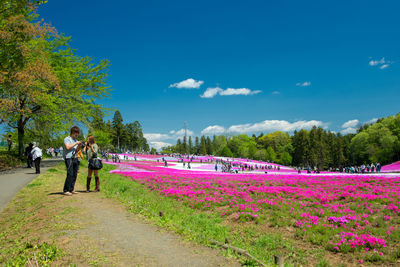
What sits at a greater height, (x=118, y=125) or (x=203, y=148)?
(x=118, y=125)

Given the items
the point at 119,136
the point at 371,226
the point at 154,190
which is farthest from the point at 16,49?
the point at 119,136

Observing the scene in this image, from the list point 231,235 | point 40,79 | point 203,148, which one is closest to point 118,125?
point 203,148

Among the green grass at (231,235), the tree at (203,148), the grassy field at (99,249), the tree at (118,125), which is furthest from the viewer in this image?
the tree at (203,148)

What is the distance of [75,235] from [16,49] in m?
14.0

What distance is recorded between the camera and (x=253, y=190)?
14328 mm

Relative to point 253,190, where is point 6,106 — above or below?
above

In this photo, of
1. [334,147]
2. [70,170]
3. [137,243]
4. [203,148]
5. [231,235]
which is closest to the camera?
[137,243]

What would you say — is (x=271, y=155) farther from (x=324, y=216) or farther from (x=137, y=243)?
(x=137, y=243)

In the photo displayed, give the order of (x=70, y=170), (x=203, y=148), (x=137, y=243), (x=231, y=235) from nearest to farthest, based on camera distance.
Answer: (x=137, y=243) → (x=231, y=235) → (x=70, y=170) → (x=203, y=148)

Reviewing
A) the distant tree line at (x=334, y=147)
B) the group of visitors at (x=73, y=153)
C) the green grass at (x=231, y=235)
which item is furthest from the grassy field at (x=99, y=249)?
the distant tree line at (x=334, y=147)

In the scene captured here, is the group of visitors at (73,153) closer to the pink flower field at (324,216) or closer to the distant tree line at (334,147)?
the pink flower field at (324,216)

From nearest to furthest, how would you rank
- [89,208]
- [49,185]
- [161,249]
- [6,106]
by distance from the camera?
[161,249] < [89,208] < [49,185] < [6,106]

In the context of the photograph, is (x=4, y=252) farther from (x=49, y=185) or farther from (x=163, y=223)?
(x=49, y=185)

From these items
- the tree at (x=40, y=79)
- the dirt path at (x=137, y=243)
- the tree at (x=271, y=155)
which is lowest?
the tree at (x=271, y=155)
